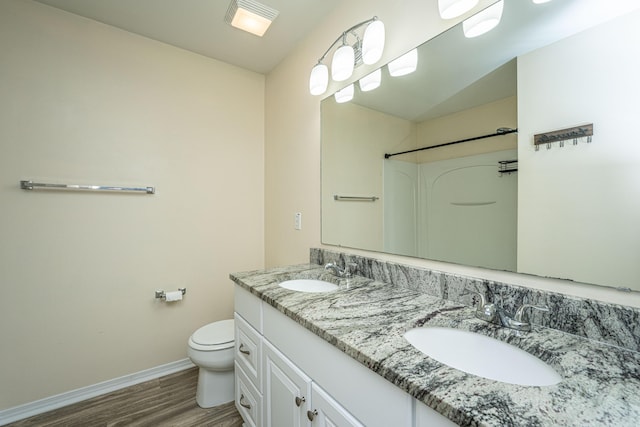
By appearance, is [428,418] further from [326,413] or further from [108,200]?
[108,200]

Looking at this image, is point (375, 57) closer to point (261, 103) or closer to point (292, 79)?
point (292, 79)

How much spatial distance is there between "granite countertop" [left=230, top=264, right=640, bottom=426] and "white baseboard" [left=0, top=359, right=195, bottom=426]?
1509mm

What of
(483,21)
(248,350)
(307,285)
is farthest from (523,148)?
(248,350)

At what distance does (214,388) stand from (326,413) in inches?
46.7

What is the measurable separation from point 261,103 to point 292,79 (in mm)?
492

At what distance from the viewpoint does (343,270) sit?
1.45 m

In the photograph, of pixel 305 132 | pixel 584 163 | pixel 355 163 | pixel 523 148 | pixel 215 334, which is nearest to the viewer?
pixel 584 163

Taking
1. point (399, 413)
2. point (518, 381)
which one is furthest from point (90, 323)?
point (518, 381)

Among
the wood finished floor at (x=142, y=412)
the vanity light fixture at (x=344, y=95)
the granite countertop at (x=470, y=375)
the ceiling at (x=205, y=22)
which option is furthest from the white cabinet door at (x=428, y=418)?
the ceiling at (x=205, y=22)

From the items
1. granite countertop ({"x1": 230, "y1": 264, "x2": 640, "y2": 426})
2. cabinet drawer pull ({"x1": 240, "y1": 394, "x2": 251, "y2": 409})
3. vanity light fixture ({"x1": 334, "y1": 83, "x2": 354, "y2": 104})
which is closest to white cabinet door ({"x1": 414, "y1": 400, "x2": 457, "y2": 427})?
granite countertop ({"x1": 230, "y1": 264, "x2": 640, "y2": 426})

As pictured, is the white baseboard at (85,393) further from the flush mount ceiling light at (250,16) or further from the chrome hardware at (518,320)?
the flush mount ceiling light at (250,16)

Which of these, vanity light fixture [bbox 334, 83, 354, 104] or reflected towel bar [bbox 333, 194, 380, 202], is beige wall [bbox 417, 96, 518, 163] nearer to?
reflected towel bar [bbox 333, 194, 380, 202]

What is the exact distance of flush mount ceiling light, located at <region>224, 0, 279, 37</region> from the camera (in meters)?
1.55

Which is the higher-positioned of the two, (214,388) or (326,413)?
(326,413)
